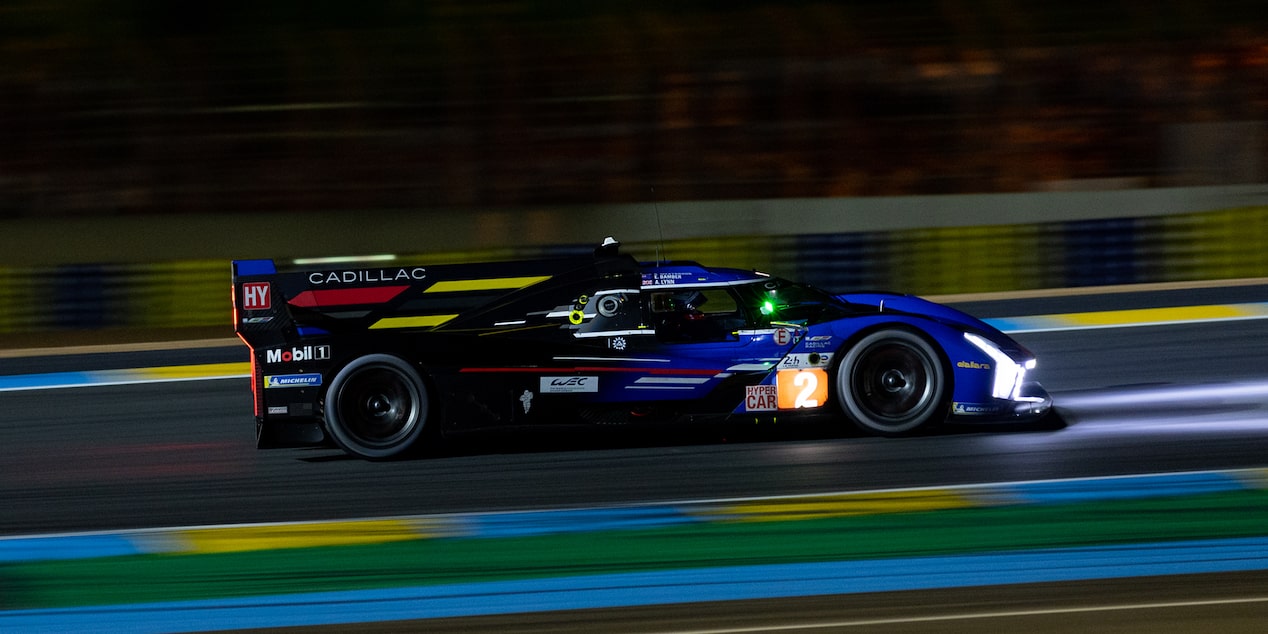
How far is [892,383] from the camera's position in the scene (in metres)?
7.10

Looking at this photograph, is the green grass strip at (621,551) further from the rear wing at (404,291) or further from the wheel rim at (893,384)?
the rear wing at (404,291)

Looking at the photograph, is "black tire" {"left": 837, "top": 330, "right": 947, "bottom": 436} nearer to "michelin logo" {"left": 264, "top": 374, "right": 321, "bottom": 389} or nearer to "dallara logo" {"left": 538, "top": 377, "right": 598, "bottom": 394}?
"dallara logo" {"left": 538, "top": 377, "right": 598, "bottom": 394}

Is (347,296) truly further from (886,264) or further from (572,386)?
(886,264)

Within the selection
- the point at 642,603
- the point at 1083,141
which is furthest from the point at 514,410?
the point at 1083,141

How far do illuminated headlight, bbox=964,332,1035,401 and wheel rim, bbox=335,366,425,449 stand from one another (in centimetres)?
289

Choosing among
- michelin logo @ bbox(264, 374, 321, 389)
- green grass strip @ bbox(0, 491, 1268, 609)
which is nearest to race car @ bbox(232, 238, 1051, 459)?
michelin logo @ bbox(264, 374, 321, 389)

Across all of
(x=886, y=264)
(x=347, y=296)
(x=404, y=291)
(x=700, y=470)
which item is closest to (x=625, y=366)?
(x=700, y=470)

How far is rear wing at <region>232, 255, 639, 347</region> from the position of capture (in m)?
7.21

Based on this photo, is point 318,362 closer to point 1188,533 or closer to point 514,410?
point 514,410

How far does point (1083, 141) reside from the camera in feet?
66.1

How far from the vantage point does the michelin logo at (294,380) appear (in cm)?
702

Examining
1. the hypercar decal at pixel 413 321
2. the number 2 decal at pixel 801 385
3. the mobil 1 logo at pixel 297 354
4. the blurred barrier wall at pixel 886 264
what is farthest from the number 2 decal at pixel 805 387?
the blurred barrier wall at pixel 886 264

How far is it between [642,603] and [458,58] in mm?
16378

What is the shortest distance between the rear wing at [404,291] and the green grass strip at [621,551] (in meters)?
1.84
